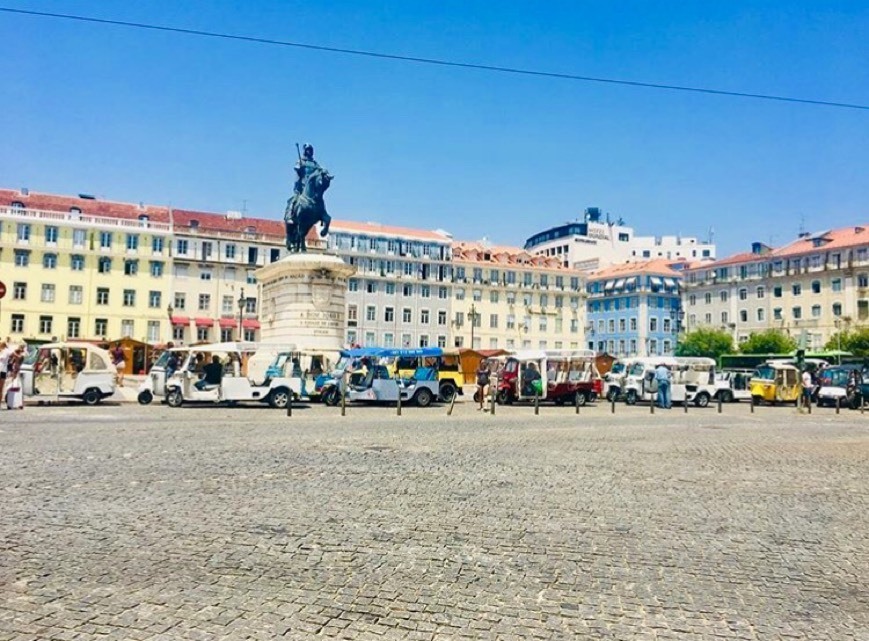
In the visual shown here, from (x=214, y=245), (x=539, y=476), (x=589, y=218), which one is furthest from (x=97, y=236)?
(x=589, y=218)

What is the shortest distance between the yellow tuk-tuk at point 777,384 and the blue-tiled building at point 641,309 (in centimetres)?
5481

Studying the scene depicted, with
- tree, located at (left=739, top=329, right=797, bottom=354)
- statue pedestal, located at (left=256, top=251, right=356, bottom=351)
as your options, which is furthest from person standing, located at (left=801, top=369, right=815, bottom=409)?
tree, located at (left=739, top=329, right=797, bottom=354)

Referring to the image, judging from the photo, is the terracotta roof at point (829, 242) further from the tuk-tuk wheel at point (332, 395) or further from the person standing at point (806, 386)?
the tuk-tuk wheel at point (332, 395)

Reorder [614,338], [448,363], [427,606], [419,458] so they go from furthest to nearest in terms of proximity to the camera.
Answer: [614,338]
[448,363]
[419,458]
[427,606]

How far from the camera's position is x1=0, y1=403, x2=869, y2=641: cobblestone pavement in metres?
4.82

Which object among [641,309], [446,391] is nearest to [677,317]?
[641,309]

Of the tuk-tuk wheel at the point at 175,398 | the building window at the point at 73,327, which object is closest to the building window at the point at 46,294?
the building window at the point at 73,327

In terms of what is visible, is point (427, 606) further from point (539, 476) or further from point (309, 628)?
point (539, 476)

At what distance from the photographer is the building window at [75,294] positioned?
2667 inches

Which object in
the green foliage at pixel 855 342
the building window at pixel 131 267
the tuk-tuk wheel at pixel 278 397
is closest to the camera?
the tuk-tuk wheel at pixel 278 397

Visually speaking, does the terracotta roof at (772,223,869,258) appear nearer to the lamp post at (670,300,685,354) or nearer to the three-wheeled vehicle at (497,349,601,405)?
the lamp post at (670,300,685,354)

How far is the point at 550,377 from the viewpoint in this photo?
30.9m

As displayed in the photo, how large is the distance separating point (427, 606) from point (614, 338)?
310ft

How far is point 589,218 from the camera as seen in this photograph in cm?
12394
